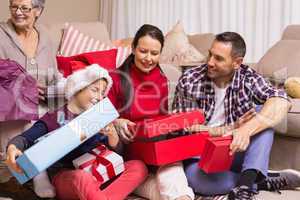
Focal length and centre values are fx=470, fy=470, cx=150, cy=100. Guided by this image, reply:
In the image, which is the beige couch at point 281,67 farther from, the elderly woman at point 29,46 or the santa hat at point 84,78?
the santa hat at point 84,78

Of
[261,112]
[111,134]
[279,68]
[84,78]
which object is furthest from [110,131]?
[279,68]

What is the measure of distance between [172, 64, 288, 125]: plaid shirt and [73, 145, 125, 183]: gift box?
1.16 ft

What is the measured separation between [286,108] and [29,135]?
3.29ft

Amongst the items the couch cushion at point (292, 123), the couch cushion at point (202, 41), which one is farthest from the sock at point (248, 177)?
the couch cushion at point (202, 41)

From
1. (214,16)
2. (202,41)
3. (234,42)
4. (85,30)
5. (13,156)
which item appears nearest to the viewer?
(13,156)

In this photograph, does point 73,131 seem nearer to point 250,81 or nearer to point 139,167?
point 139,167

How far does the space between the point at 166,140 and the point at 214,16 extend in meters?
1.94

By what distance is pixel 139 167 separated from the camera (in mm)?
1863

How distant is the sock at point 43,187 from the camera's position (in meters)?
1.78

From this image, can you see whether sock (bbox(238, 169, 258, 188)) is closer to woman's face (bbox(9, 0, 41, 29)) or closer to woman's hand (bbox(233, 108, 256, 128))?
woman's hand (bbox(233, 108, 256, 128))

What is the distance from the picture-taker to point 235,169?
1908 mm

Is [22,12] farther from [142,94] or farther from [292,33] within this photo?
[292,33]

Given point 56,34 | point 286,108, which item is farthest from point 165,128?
point 56,34

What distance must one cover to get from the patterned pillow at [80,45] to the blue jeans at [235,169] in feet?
2.97
